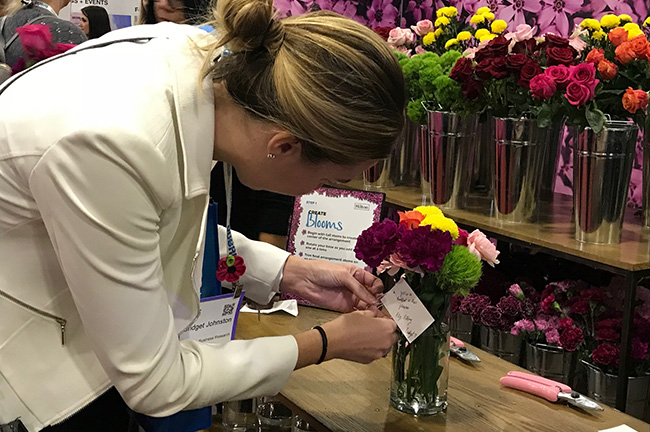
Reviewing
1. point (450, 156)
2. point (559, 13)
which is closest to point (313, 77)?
point (450, 156)

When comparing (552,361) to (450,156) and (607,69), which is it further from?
(607,69)

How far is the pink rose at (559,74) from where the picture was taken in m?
1.77

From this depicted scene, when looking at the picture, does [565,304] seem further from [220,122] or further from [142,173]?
[142,173]

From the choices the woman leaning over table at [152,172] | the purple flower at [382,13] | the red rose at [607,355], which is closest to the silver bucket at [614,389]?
the red rose at [607,355]

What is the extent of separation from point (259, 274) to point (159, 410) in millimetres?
565

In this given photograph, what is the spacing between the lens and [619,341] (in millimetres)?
1869

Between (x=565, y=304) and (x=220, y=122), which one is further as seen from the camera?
(x=565, y=304)

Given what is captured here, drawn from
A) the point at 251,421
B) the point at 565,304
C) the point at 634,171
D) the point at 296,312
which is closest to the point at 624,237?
the point at 565,304

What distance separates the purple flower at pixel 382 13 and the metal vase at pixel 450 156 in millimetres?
1277

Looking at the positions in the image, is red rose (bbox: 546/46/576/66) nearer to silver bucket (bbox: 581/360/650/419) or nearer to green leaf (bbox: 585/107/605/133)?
green leaf (bbox: 585/107/605/133)

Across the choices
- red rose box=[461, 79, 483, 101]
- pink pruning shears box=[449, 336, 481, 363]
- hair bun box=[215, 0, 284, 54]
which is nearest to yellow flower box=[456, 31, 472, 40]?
red rose box=[461, 79, 483, 101]

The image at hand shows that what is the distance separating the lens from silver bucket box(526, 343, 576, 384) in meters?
1.96

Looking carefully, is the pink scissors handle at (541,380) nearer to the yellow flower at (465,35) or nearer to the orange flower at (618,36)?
the orange flower at (618,36)

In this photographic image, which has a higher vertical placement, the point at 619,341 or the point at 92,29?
the point at 92,29
